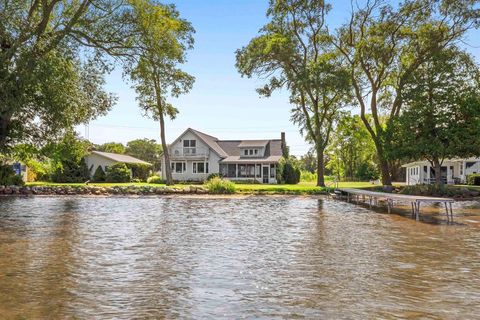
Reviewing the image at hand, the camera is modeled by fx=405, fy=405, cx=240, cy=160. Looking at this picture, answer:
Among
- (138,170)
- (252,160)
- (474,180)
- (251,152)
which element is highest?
(251,152)

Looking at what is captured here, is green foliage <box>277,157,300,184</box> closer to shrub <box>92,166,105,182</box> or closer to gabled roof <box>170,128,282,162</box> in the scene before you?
gabled roof <box>170,128,282,162</box>

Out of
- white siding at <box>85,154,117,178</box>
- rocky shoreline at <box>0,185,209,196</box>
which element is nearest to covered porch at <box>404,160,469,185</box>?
rocky shoreline at <box>0,185,209,196</box>

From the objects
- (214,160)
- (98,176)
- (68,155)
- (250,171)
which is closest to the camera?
(68,155)

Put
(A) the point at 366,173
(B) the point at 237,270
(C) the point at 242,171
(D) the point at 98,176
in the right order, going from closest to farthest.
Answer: (B) the point at 237,270 → (D) the point at 98,176 → (C) the point at 242,171 → (A) the point at 366,173

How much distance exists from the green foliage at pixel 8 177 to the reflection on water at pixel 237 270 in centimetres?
1896

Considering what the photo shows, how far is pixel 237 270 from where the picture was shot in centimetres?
794

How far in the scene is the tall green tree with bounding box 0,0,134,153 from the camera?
19219 millimetres

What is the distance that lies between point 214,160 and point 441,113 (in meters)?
26.8

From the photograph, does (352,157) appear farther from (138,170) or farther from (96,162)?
(96,162)

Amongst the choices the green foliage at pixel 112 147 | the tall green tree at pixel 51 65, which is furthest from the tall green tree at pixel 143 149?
the tall green tree at pixel 51 65

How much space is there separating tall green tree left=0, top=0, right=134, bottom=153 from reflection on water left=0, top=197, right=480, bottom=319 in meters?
7.86

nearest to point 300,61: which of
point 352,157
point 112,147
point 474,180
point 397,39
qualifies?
point 397,39

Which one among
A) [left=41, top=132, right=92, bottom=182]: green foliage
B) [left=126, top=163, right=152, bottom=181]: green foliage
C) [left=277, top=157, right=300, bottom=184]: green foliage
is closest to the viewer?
[left=41, top=132, right=92, bottom=182]: green foliage

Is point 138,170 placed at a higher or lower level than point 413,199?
higher
